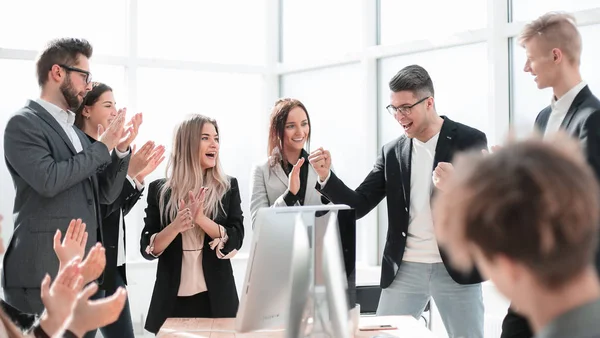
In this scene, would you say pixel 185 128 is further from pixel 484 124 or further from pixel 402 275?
pixel 484 124

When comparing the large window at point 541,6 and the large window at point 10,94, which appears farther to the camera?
the large window at point 10,94

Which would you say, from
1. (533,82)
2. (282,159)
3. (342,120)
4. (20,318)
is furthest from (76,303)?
(342,120)

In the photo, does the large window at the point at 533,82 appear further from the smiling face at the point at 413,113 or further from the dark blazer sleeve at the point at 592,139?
the dark blazer sleeve at the point at 592,139

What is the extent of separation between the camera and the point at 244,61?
6.03m

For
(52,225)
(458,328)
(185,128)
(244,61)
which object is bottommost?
(458,328)

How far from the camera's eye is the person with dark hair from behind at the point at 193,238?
3.47 metres

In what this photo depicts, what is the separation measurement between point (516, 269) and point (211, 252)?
8.71 ft

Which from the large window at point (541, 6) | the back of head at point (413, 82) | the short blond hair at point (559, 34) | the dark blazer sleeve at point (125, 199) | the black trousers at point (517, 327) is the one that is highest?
the large window at point (541, 6)

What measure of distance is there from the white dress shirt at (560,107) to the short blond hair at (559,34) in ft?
0.35

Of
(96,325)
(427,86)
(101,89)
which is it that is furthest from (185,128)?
(96,325)

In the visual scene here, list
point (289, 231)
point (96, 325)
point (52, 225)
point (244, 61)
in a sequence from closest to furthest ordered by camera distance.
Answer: point (96, 325)
point (289, 231)
point (52, 225)
point (244, 61)

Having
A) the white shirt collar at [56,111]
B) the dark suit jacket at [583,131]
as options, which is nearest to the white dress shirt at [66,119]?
the white shirt collar at [56,111]

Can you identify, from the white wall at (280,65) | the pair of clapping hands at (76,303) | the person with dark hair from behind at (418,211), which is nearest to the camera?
the pair of clapping hands at (76,303)

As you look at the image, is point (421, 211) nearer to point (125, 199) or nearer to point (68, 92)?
point (125, 199)
